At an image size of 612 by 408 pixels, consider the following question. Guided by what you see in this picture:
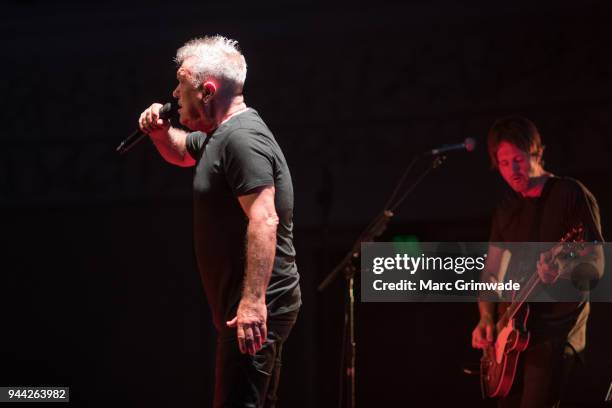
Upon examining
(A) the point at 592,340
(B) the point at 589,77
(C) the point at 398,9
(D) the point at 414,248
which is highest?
(C) the point at 398,9

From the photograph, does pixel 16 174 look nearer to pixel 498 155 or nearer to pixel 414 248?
pixel 414 248

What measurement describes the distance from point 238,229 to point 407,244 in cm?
279

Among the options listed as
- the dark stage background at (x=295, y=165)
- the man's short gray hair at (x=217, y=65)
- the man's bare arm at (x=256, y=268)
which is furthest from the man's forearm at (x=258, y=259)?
the dark stage background at (x=295, y=165)

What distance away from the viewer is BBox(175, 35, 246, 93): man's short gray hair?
236 centimetres

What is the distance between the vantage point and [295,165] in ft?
16.9

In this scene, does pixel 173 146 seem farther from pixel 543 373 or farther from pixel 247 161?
pixel 543 373

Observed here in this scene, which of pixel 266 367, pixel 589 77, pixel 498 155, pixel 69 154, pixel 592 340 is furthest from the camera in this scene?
pixel 69 154

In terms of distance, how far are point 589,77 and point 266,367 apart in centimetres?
348

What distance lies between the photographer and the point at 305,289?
16.6 ft

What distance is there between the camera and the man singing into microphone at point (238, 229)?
2072mm

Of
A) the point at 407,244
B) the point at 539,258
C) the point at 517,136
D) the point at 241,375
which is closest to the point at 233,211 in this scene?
the point at 241,375

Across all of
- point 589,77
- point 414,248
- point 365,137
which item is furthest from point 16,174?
point 589,77

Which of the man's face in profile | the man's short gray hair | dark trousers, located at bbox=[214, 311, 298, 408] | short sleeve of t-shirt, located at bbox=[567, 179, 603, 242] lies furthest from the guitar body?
the man's short gray hair

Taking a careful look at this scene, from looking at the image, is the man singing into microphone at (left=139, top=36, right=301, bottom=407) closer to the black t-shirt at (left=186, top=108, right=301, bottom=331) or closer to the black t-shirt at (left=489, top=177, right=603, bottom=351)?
the black t-shirt at (left=186, top=108, right=301, bottom=331)
